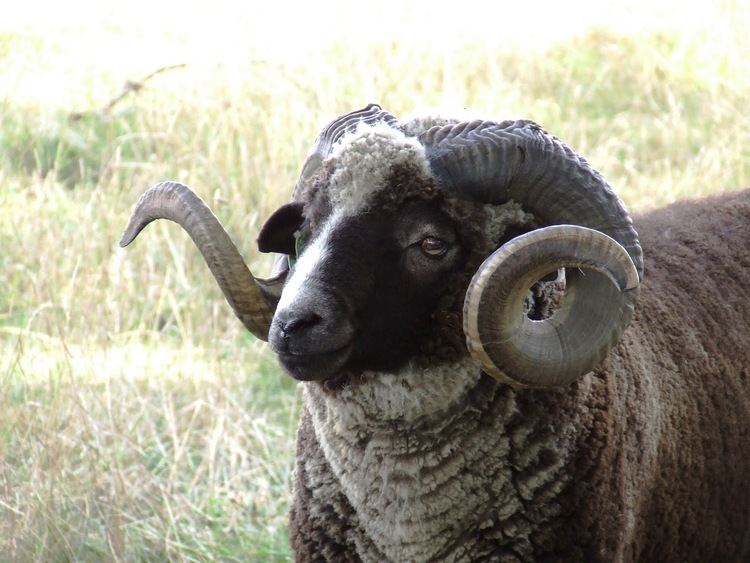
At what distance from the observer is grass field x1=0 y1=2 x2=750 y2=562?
5398 mm

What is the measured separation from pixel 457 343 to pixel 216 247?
84cm

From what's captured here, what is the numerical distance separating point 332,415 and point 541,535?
777 millimetres

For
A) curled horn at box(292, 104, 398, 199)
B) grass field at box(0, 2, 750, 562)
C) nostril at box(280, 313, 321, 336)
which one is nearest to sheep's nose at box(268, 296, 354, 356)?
nostril at box(280, 313, 321, 336)

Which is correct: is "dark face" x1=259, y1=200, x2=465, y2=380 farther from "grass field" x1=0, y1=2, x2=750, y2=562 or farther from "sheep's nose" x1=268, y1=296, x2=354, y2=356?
"grass field" x1=0, y1=2, x2=750, y2=562

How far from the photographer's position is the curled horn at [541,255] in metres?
3.31

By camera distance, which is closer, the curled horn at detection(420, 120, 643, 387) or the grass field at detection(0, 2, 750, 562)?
the curled horn at detection(420, 120, 643, 387)

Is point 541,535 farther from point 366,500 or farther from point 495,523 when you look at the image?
point 366,500

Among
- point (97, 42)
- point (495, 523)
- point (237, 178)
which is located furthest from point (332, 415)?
point (97, 42)

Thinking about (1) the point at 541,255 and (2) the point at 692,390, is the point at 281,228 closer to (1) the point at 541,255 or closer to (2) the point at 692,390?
(1) the point at 541,255

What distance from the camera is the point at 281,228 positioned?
391 cm

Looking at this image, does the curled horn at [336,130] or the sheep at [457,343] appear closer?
the sheep at [457,343]

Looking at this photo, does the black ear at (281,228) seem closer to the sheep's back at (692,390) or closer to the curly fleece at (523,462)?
the curly fleece at (523,462)

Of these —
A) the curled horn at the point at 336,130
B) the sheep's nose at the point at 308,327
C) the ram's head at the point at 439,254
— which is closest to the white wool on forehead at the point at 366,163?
the ram's head at the point at 439,254

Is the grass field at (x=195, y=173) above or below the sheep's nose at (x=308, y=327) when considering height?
below
